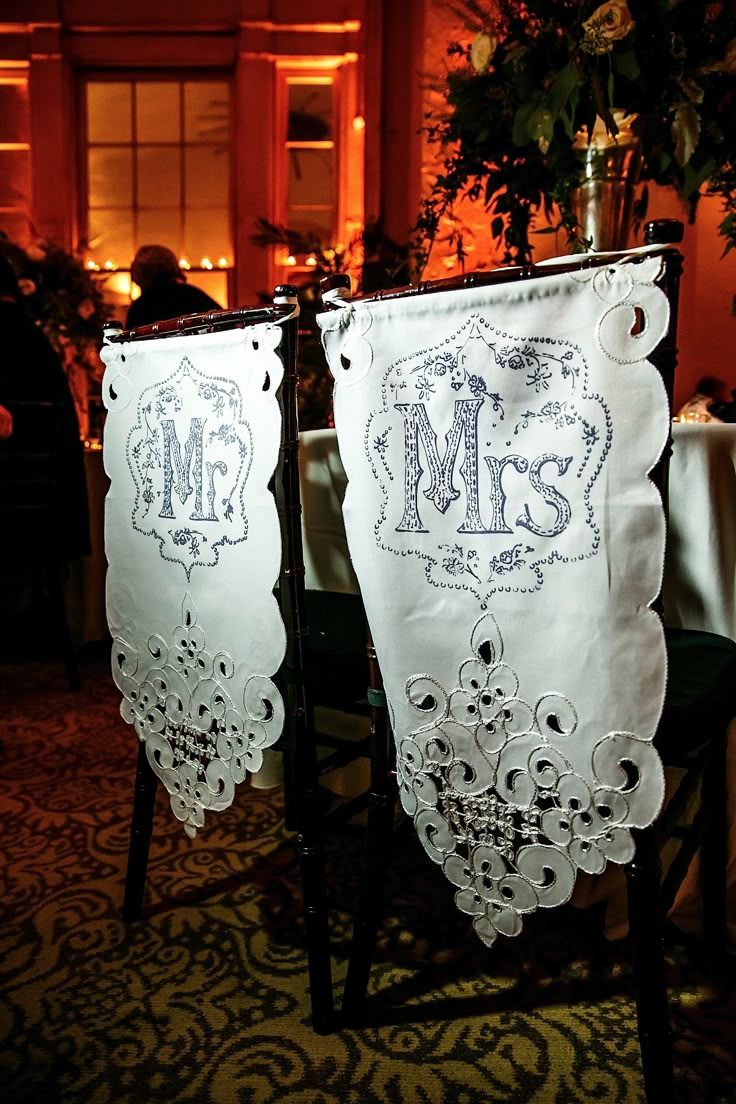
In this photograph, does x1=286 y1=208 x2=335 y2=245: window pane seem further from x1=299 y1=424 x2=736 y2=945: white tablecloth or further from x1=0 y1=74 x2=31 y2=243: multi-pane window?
x1=299 y1=424 x2=736 y2=945: white tablecloth

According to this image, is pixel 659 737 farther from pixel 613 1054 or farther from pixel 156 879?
pixel 156 879

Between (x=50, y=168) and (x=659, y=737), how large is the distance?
4.79m

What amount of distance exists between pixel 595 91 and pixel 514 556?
3.10 ft

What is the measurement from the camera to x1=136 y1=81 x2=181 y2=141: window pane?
4.62 meters

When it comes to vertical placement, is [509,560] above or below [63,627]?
above

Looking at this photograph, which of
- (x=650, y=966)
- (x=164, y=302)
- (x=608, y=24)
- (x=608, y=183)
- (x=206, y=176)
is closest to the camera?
(x=650, y=966)

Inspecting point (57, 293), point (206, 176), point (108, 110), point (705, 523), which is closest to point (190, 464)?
point (705, 523)

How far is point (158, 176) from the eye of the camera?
4.74 m

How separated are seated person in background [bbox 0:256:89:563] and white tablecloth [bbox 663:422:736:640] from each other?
1999 millimetres

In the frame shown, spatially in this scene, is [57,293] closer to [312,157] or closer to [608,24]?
[312,157]

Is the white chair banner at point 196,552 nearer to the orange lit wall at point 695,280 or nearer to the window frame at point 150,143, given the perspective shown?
the orange lit wall at point 695,280

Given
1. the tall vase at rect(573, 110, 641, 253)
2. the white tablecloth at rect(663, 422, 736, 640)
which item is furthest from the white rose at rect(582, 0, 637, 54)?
the white tablecloth at rect(663, 422, 736, 640)

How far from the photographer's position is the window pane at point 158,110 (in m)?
4.62

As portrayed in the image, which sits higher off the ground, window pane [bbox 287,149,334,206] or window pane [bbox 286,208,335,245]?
window pane [bbox 287,149,334,206]
